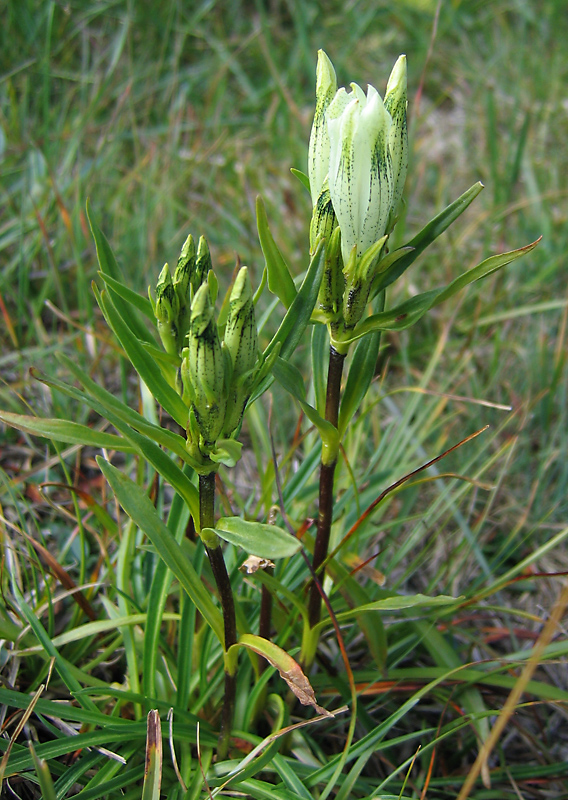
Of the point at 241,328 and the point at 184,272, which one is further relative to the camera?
the point at 184,272

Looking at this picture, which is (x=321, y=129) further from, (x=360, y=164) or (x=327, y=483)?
(x=327, y=483)

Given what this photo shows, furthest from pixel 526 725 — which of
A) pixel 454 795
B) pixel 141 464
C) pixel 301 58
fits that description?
pixel 301 58

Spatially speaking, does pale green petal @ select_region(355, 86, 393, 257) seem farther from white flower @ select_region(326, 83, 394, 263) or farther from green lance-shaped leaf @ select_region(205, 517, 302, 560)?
green lance-shaped leaf @ select_region(205, 517, 302, 560)

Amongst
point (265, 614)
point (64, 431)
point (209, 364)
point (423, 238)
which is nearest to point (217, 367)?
point (209, 364)

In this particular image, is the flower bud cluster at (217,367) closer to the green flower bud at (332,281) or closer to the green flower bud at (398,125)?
the green flower bud at (332,281)

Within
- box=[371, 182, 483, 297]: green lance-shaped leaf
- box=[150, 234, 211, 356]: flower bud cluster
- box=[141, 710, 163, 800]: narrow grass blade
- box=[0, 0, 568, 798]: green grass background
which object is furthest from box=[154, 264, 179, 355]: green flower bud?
box=[141, 710, 163, 800]: narrow grass blade

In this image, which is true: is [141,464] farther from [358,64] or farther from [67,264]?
[358,64]

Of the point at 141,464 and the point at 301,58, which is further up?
the point at 301,58
